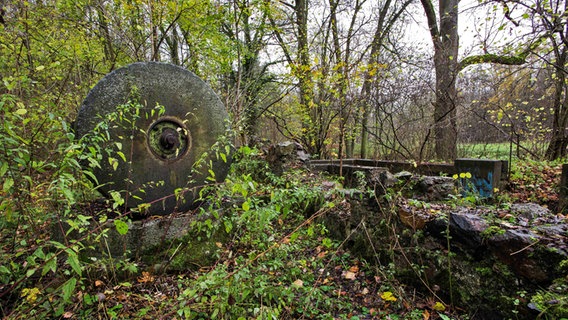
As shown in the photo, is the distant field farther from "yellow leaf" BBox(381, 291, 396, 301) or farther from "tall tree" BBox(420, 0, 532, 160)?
Answer: "yellow leaf" BBox(381, 291, 396, 301)

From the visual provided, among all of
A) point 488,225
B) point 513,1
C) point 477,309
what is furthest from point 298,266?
point 513,1

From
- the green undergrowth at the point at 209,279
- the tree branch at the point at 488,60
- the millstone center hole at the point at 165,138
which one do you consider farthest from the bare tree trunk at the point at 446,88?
the millstone center hole at the point at 165,138

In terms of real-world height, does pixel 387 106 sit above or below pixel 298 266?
above

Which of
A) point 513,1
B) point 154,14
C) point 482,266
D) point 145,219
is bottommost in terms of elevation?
point 482,266

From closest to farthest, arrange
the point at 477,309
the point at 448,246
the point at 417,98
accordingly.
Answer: the point at 477,309 < the point at 448,246 < the point at 417,98

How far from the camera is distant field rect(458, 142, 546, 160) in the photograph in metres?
8.23

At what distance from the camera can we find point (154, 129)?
3145 mm

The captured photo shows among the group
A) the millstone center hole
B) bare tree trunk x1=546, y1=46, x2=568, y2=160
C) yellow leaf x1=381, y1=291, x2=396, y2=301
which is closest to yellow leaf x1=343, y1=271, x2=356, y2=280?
yellow leaf x1=381, y1=291, x2=396, y2=301

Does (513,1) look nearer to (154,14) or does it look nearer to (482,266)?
(482,266)

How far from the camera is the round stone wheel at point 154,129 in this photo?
2.81 m

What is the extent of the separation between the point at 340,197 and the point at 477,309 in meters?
1.98

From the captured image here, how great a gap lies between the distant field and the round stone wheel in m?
8.12

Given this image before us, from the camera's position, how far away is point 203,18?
523 cm

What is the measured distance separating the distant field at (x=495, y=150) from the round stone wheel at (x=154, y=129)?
812 centimetres
